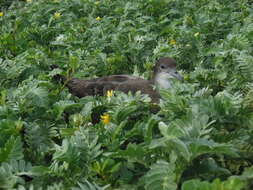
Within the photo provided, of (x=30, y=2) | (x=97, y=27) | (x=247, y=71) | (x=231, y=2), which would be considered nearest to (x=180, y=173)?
(x=247, y=71)

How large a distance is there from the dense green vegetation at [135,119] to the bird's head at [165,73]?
19 cm

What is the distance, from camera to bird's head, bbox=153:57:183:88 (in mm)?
5270

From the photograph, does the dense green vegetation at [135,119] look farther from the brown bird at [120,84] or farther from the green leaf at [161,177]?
the brown bird at [120,84]

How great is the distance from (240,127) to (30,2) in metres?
9.39

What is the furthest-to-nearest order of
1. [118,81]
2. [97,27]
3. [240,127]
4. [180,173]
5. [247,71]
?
[97,27] → [118,81] → [247,71] → [240,127] → [180,173]

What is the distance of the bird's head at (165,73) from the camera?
17.3 feet

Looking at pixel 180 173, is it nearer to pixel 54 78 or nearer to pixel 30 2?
pixel 54 78

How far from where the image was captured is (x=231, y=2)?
9180 mm

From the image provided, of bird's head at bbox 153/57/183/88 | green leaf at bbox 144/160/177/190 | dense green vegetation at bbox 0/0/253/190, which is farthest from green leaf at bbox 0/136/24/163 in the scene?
bird's head at bbox 153/57/183/88

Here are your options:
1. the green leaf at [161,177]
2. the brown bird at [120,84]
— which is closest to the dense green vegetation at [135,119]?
the green leaf at [161,177]

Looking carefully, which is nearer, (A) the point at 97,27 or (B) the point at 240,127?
(B) the point at 240,127

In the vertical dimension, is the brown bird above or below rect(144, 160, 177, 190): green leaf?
below

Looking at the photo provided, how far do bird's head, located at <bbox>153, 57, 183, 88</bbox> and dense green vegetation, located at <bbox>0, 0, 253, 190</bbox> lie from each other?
19 centimetres

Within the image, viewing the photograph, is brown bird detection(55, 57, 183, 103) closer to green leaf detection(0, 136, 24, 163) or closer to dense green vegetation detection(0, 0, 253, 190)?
dense green vegetation detection(0, 0, 253, 190)
